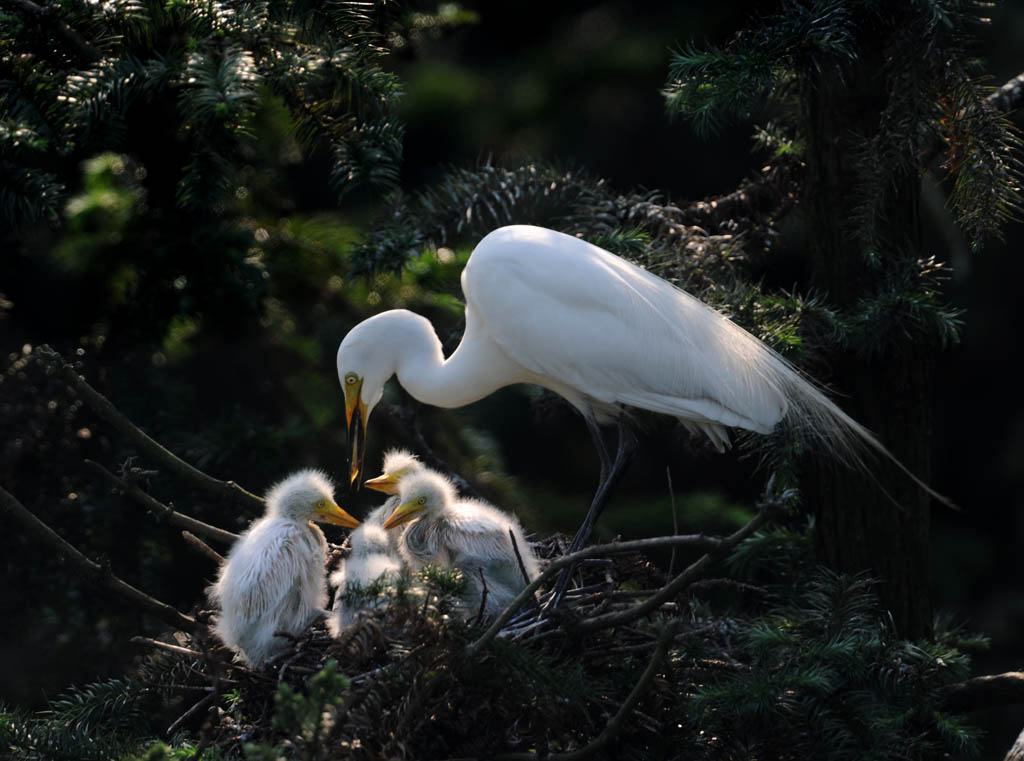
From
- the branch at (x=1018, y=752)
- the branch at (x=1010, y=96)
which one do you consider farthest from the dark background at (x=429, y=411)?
the branch at (x=1018, y=752)

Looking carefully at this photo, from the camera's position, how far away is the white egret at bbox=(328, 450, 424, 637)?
216 centimetres

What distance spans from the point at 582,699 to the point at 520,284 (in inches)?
40.8

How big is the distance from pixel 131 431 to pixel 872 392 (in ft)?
5.69

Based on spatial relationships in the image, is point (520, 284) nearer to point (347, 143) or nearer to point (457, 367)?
point (457, 367)

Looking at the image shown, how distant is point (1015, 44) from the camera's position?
5.22 metres

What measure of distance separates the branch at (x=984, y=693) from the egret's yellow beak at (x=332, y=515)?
1.37m

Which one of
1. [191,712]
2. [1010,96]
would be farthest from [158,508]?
[1010,96]

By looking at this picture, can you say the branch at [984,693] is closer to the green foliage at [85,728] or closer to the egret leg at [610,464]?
the egret leg at [610,464]

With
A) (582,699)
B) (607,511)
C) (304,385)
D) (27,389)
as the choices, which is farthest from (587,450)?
(582,699)

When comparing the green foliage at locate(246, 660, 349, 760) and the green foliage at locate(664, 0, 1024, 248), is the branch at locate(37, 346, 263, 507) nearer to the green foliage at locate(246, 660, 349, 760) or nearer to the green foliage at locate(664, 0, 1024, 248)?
the green foliage at locate(246, 660, 349, 760)

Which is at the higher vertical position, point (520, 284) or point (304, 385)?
point (520, 284)

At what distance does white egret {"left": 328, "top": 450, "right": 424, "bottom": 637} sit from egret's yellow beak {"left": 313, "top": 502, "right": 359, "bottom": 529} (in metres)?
0.03

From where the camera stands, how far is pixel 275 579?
93.4 inches

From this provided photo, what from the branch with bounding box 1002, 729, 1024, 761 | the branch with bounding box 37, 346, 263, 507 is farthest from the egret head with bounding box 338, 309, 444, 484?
the branch with bounding box 1002, 729, 1024, 761
